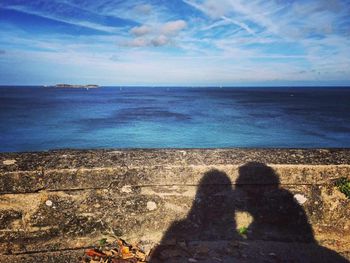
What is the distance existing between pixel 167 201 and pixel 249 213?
0.82 meters

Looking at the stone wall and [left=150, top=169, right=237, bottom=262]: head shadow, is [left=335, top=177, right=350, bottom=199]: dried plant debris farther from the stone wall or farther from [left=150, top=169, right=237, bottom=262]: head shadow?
[left=150, top=169, right=237, bottom=262]: head shadow

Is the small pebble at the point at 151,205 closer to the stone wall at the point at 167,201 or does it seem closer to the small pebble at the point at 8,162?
the stone wall at the point at 167,201

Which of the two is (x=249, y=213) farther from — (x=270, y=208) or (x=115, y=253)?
(x=115, y=253)

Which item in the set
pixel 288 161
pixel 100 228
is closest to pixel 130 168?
pixel 100 228

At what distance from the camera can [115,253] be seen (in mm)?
2520

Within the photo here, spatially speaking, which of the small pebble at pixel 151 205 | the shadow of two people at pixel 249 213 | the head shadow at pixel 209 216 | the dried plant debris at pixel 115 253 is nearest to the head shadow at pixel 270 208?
the shadow of two people at pixel 249 213

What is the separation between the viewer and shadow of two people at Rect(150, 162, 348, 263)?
106 inches

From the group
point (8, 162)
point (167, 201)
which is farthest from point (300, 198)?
point (8, 162)

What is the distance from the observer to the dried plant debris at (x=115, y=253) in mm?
2418

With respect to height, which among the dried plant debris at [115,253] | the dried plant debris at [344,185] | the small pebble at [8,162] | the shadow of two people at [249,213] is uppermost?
the small pebble at [8,162]

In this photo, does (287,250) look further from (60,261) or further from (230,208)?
(60,261)

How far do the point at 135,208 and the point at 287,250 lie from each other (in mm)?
1457

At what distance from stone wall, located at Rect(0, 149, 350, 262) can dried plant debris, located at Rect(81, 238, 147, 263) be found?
0.25 feet

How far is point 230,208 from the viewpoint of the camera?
276 centimetres
